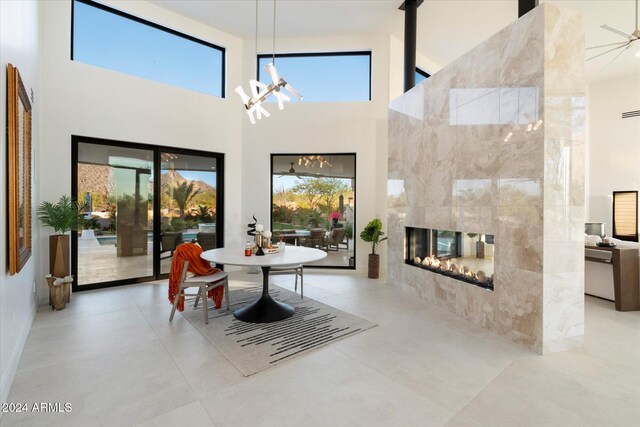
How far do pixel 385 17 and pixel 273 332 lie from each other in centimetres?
514

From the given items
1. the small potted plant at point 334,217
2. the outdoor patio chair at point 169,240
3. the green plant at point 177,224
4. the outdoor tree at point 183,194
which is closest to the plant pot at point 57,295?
the outdoor patio chair at point 169,240

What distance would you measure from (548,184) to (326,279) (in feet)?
11.3

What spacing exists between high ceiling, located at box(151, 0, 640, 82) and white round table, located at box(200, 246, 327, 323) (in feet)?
12.8

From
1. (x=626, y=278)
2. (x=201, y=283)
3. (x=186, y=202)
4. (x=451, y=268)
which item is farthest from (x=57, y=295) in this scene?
(x=626, y=278)

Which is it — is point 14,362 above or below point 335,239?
below

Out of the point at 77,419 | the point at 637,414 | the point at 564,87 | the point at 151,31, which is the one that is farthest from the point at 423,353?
the point at 151,31

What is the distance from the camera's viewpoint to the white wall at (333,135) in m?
5.59

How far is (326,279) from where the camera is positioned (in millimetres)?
5211

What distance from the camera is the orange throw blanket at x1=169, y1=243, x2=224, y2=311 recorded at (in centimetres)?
338

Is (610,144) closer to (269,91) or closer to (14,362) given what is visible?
(269,91)

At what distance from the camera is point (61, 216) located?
367cm

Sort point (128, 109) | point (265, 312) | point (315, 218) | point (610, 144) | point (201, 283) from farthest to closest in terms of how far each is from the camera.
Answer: point (610, 144) → point (315, 218) → point (128, 109) → point (265, 312) → point (201, 283)

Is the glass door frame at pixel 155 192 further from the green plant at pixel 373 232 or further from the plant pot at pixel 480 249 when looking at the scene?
the plant pot at pixel 480 249

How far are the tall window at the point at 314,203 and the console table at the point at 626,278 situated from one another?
3.62 m
